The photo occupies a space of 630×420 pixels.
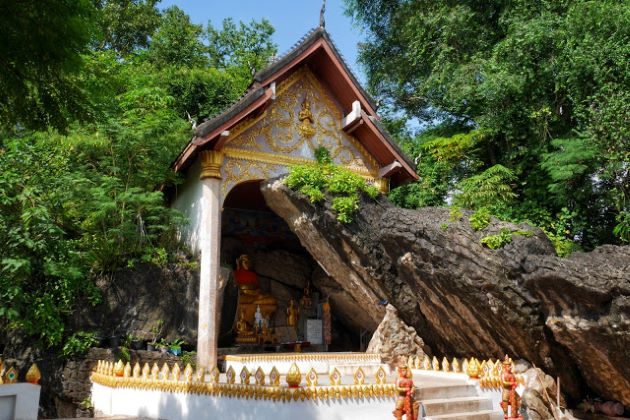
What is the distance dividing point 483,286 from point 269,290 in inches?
345

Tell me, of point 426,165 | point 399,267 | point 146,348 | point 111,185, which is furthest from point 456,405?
point 426,165

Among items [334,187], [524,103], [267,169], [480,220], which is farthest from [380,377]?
[524,103]

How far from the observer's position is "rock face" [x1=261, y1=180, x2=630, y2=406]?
9266 millimetres

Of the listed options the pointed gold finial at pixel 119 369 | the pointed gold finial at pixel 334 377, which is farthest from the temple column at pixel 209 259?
the pointed gold finial at pixel 334 377

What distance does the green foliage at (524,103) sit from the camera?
13344 mm

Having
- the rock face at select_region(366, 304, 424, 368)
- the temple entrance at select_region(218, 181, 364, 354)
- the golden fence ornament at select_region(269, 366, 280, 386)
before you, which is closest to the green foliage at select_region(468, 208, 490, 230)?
the rock face at select_region(366, 304, 424, 368)

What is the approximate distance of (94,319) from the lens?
1229 cm

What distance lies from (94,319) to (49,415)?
228 cm

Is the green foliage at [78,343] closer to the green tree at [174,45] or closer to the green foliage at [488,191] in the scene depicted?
the green foliage at [488,191]

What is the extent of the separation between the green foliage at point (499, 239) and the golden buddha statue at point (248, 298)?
821 centimetres

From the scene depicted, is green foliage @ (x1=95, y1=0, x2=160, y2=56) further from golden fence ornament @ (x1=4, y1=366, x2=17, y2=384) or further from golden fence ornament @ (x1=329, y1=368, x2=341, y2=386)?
golden fence ornament @ (x1=329, y1=368, x2=341, y2=386)

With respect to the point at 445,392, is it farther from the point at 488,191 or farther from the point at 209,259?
the point at 488,191

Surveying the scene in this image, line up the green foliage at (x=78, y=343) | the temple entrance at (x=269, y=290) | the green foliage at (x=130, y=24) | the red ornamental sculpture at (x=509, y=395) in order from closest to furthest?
the red ornamental sculpture at (x=509, y=395) < the green foliage at (x=78, y=343) < the temple entrance at (x=269, y=290) < the green foliage at (x=130, y=24)

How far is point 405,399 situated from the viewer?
7340 mm
